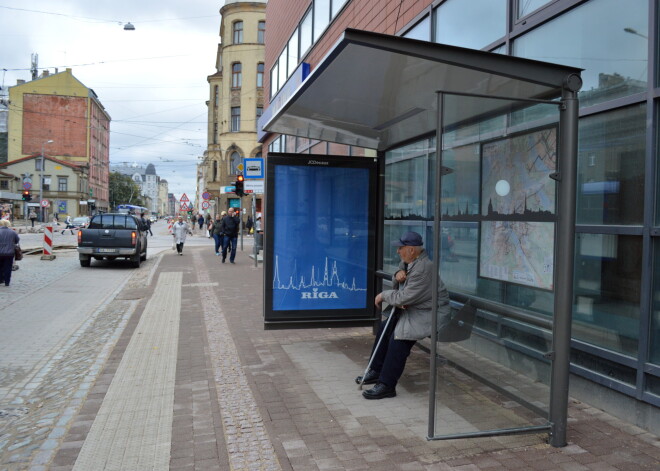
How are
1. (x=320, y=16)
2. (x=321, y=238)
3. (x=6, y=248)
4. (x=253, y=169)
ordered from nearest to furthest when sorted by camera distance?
(x=321, y=238), (x=6, y=248), (x=320, y=16), (x=253, y=169)

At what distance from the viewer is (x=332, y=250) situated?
6.89 m

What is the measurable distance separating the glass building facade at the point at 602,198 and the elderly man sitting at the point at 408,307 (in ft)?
0.75

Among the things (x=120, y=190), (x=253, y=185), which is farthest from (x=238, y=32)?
(x=120, y=190)

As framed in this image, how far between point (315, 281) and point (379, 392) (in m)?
2.26

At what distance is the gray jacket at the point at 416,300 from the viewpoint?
4.71 m

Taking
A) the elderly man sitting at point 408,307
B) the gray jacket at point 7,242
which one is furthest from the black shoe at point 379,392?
the gray jacket at point 7,242

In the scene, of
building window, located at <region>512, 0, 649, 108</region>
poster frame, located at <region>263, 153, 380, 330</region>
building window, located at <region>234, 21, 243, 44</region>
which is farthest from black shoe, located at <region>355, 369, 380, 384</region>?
building window, located at <region>234, 21, 243, 44</region>

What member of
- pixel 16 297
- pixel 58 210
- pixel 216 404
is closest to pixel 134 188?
pixel 58 210

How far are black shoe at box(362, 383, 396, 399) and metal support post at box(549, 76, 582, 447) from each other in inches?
55.8

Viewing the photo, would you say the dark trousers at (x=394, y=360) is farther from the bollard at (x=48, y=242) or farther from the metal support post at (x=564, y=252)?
the bollard at (x=48, y=242)

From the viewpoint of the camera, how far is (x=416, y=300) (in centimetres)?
473

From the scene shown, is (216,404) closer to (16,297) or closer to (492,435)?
(492,435)

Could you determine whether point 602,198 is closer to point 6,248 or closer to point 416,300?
point 416,300

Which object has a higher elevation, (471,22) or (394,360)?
(471,22)
